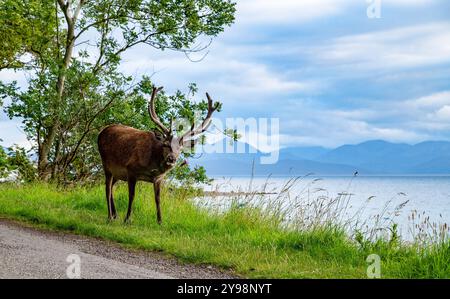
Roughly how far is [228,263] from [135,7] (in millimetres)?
14688

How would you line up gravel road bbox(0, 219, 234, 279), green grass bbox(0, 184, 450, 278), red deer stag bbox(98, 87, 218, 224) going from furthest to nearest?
red deer stag bbox(98, 87, 218, 224) → green grass bbox(0, 184, 450, 278) → gravel road bbox(0, 219, 234, 279)

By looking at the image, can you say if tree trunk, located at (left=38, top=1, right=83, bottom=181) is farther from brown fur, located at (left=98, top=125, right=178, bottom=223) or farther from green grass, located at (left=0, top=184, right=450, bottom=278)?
brown fur, located at (left=98, top=125, right=178, bottom=223)

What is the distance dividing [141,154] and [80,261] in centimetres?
449

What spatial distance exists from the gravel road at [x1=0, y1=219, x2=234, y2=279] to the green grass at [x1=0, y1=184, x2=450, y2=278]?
427 mm

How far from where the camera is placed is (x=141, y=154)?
12.9m

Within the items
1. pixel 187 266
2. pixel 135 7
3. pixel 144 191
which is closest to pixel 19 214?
pixel 144 191

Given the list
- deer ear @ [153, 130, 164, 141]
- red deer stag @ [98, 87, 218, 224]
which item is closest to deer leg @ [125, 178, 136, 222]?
red deer stag @ [98, 87, 218, 224]

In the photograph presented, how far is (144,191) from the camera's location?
50.6 ft

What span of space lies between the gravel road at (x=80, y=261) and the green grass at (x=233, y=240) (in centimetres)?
43

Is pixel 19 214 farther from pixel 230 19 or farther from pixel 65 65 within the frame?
pixel 230 19

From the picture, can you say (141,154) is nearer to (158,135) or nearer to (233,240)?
(158,135)

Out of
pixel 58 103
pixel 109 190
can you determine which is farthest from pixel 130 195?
pixel 58 103

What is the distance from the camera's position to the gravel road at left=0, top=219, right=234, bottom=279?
25.7 feet

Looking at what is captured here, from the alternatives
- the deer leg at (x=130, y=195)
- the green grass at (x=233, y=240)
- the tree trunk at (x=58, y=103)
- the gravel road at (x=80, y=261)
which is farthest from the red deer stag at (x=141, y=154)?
the tree trunk at (x=58, y=103)
